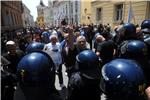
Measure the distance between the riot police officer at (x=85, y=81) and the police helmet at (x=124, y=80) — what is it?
2.28 feet

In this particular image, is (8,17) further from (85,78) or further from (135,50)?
(85,78)

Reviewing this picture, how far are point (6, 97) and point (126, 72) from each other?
6.31 ft

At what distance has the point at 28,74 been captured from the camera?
2.35 meters

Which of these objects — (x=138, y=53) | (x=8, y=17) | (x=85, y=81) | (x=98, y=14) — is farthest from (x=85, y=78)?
(x=8, y=17)

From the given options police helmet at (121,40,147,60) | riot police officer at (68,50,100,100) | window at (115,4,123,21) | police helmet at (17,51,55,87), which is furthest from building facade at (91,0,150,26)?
police helmet at (17,51,55,87)

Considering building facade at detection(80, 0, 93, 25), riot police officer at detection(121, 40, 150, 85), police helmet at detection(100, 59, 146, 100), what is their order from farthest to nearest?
building facade at detection(80, 0, 93, 25) < riot police officer at detection(121, 40, 150, 85) < police helmet at detection(100, 59, 146, 100)

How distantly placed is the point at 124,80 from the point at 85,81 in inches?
33.5

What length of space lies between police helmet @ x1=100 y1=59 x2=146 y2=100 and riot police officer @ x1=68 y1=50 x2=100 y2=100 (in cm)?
69

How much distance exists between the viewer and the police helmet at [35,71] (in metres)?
2.34

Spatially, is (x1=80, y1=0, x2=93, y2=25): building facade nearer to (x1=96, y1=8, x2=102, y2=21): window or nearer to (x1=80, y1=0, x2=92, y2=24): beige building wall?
(x1=80, y1=0, x2=92, y2=24): beige building wall

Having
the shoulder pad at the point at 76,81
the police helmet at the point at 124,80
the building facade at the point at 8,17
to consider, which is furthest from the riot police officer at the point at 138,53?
the building facade at the point at 8,17

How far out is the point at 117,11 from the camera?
22.8 m

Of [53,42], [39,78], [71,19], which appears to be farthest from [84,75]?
[71,19]

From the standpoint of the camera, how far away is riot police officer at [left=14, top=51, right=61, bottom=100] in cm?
232
